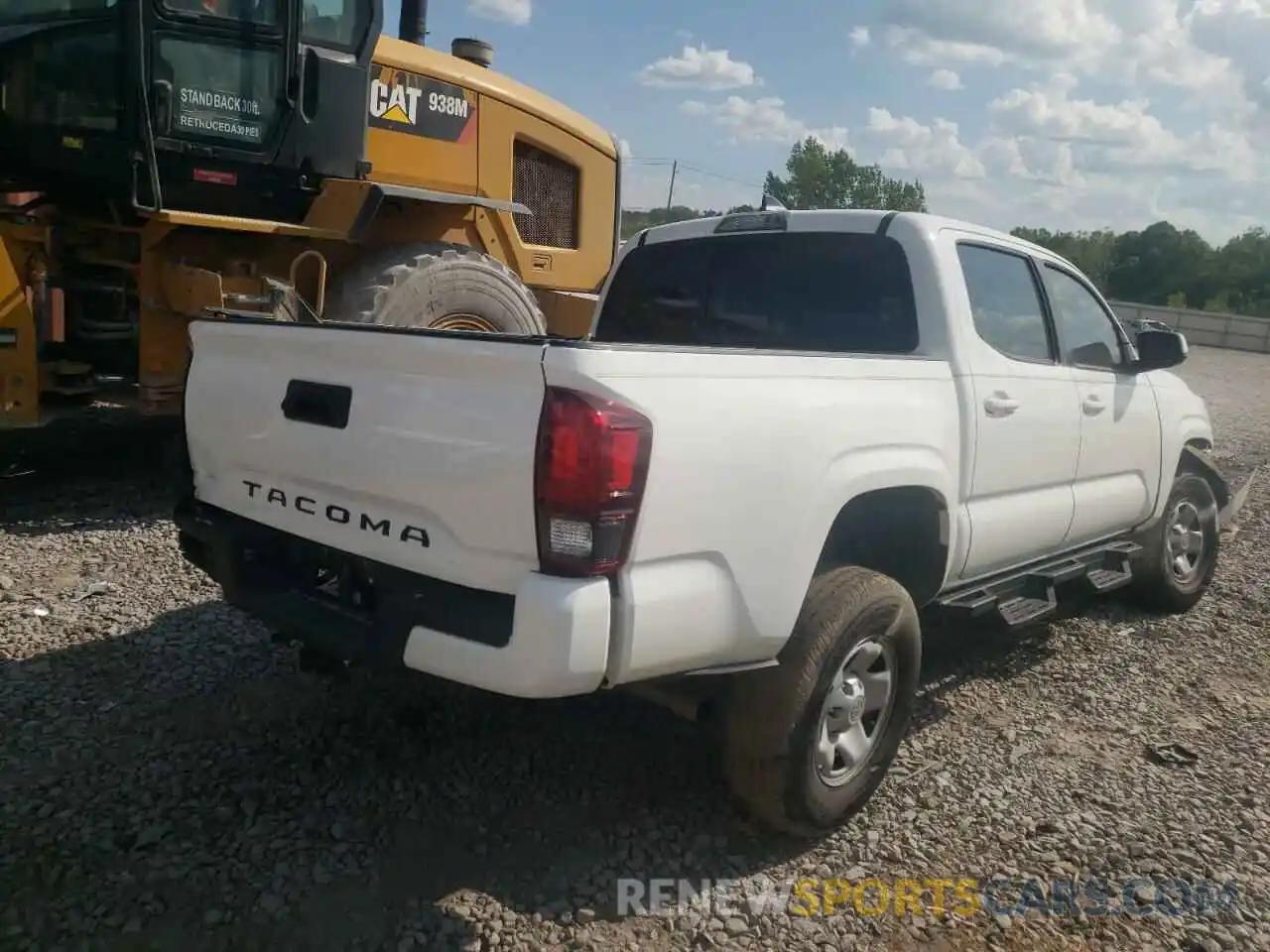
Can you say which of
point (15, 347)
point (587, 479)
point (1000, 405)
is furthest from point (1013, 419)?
point (15, 347)

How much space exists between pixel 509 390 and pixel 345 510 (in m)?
0.74

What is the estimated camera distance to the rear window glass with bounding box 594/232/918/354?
4.12m

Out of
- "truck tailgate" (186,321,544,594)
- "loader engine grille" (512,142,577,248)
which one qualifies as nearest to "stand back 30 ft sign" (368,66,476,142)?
"loader engine grille" (512,142,577,248)

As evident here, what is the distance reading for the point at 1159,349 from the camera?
5.12 meters

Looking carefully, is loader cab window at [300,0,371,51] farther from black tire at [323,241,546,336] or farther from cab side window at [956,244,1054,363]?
cab side window at [956,244,1054,363]

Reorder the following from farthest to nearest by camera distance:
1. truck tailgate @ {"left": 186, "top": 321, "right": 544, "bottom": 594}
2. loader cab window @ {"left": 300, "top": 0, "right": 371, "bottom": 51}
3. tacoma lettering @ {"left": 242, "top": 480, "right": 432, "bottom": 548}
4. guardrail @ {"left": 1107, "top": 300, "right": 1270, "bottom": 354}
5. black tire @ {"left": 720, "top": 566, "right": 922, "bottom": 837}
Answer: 1. guardrail @ {"left": 1107, "top": 300, "right": 1270, "bottom": 354}
2. loader cab window @ {"left": 300, "top": 0, "right": 371, "bottom": 51}
3. black tire @ {"left": 720, "top": 566, "right": 922, "bottom": 837}
4. tacoma lettering @ {"left": 242, "top": 480, "right": 432, "bottom": 548}
5. truck tailgate @ {"left": 186, "top": 321, "right": 544, "bottom": 594}

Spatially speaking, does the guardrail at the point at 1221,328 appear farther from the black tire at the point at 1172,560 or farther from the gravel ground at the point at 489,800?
the gravel ground at the point at 489,800

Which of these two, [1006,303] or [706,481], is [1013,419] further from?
[706,481]

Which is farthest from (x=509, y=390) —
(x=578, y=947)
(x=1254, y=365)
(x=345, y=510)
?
(x=1254, y=365)

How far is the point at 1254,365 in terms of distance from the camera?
3180 centimetres

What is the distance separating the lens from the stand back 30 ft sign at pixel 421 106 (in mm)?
7391

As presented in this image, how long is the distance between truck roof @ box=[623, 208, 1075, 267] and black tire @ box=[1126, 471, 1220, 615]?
6.66 ft

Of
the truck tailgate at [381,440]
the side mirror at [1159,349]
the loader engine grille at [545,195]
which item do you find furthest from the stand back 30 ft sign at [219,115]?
the side mirror at [1159,349]

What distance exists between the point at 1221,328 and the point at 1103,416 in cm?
4206
